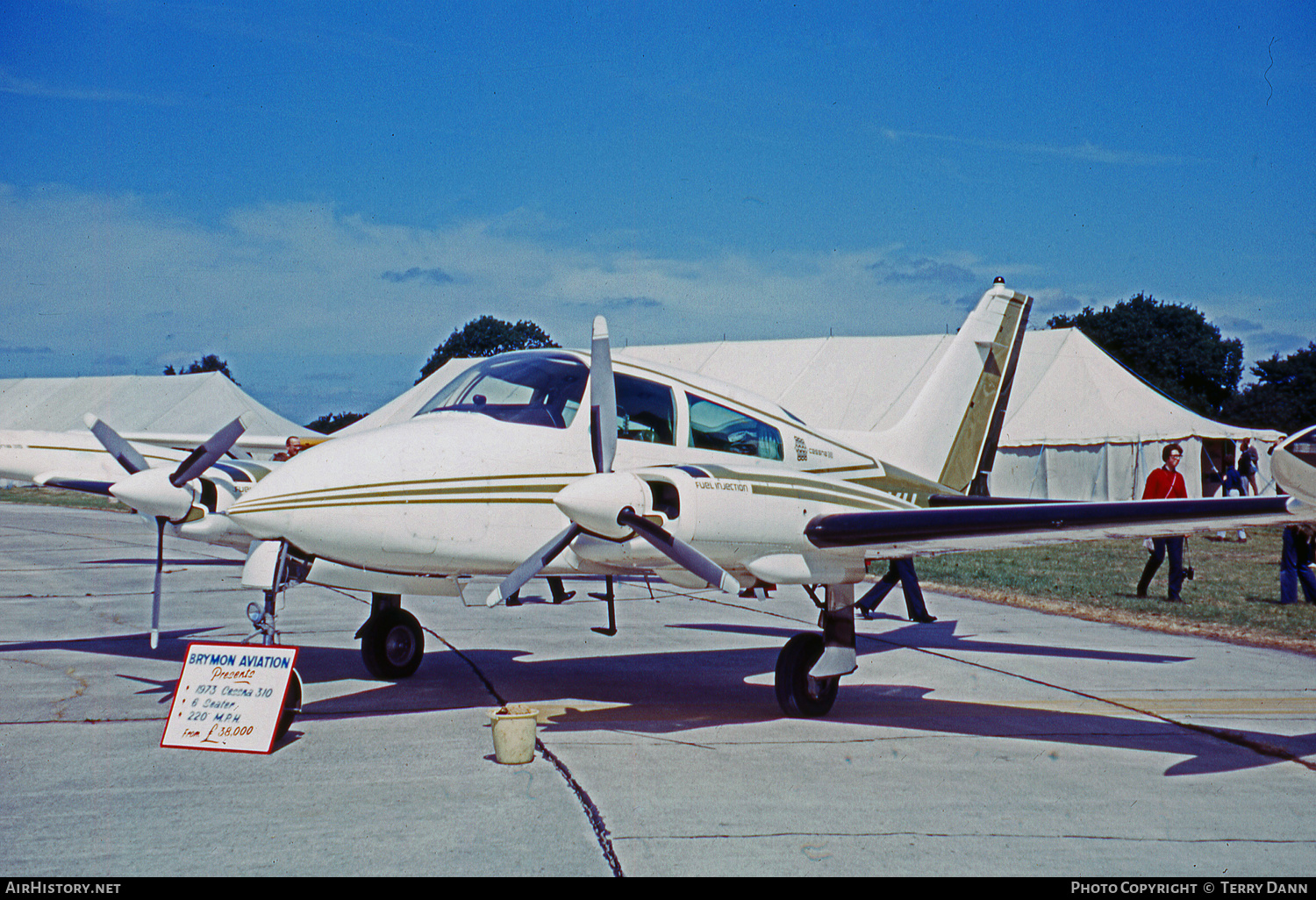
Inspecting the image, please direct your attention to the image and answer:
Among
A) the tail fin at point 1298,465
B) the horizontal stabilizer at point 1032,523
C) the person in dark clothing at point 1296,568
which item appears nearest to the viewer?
the tail fin at point 1298,465

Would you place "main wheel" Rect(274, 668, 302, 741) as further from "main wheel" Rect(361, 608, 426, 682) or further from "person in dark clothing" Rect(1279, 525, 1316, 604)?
"person in dark clothing" Rect(1279, 525, 1316, 604)

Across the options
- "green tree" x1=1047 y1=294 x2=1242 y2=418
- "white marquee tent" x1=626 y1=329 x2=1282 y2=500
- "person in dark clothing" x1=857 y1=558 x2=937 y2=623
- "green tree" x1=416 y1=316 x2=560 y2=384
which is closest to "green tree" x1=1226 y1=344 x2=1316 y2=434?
"green tree" x1=1047 y1=294 x2=1242 y2=418

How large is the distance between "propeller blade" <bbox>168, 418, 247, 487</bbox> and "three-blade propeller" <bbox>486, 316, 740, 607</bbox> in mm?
2748

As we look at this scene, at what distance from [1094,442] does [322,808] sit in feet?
97.0

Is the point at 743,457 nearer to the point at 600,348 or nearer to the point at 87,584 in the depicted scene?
the point at 600,348

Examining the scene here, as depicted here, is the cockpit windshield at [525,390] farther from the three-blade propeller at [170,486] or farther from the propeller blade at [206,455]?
the three-blade propeller at [170,486]

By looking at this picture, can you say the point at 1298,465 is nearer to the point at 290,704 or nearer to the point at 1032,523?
the point at 1032,523

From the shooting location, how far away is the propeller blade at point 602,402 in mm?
7270

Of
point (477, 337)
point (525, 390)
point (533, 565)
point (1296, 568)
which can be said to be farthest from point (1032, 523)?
point (477, 337)

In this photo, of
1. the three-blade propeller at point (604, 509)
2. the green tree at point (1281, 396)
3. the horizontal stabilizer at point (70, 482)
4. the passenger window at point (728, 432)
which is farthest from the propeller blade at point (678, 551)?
the green tree at point (1281, 396)

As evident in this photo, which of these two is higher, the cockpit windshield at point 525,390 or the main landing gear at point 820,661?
the cockpit windshield at point 525,390

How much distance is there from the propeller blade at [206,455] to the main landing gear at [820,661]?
470 cm

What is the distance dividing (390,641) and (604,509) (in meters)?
3.45

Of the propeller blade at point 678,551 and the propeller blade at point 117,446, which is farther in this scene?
the propeller blade at point 117,446
